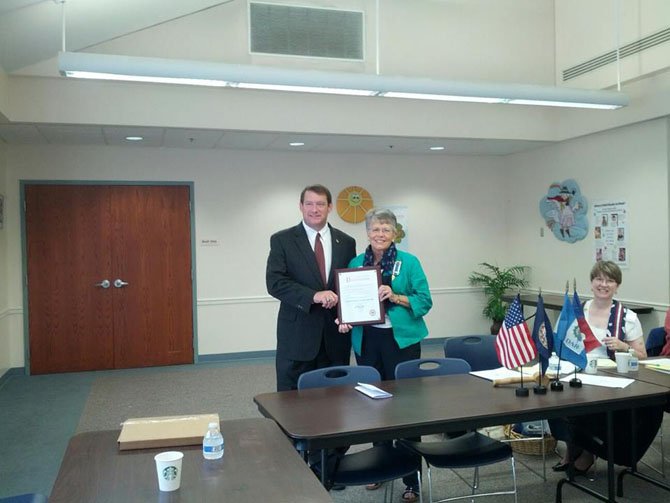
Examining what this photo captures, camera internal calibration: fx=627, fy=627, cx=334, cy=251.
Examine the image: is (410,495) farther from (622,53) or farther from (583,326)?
(622,53)

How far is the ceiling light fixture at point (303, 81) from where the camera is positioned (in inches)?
171

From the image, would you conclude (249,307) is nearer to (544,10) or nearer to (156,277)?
(156,277)

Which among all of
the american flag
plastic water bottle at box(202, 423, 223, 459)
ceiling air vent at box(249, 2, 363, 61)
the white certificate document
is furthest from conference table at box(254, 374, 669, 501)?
ceiling air vent at box(249, 2, 363, 61)

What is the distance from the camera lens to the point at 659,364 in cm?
384

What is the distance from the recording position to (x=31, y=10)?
15.9 ft

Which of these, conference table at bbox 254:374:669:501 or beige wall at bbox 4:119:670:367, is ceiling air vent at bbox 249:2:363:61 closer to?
beige wall at bbox 4:119:670:367

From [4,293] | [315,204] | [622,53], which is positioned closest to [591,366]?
[315,204]

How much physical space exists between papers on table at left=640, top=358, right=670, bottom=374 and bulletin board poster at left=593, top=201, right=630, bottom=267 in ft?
10.1

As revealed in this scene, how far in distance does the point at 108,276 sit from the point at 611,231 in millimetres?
5977

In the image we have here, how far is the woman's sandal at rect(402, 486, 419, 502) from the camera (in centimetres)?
367

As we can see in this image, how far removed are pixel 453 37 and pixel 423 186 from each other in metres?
2.15

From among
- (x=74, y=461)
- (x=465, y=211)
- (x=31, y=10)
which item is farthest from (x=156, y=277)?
(x=74, y=461)

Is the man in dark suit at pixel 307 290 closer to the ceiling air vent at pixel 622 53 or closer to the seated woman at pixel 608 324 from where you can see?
the seated woman at pixel 608 324

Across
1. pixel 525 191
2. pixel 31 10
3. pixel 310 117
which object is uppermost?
pixel 31 10
